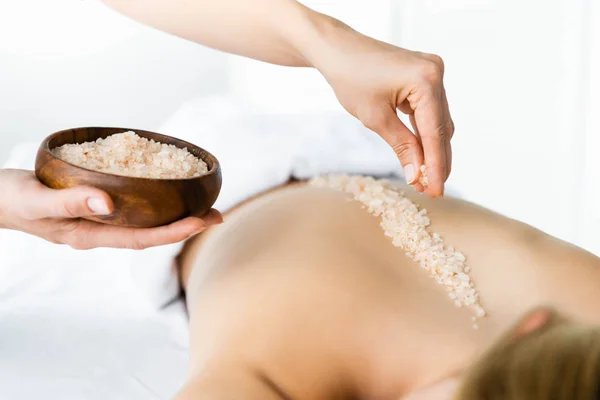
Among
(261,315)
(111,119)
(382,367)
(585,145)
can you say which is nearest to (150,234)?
(261,315)

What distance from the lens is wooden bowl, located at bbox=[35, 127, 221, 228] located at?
0.83 meters

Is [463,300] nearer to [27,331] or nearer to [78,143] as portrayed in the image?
[78,143]

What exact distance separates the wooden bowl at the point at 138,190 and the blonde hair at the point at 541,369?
42 cm

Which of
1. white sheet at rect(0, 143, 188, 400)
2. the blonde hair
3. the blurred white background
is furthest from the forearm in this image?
the blurred white background

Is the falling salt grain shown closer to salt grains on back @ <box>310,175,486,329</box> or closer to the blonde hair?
salt grains on back @ <box>310,175,486,329</box>

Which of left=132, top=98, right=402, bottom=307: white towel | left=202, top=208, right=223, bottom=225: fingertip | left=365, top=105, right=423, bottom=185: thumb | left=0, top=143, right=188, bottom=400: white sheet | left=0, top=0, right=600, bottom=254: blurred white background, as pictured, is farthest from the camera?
left=0, top=0, right=600, bottom=254: blurred white background

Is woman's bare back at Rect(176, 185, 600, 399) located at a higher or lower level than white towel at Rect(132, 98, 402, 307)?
lower

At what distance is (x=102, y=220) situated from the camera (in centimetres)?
87

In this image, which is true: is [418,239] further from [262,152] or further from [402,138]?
[262,152]

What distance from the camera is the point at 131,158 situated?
3.02 ft

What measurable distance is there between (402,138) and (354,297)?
10.0 inches

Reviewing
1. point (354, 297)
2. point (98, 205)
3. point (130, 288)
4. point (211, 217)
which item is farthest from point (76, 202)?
point (130, 288)

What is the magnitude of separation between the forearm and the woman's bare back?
27 cm

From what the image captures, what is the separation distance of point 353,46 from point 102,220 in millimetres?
472
